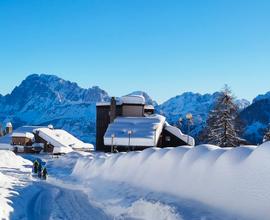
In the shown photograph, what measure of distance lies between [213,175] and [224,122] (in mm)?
33033

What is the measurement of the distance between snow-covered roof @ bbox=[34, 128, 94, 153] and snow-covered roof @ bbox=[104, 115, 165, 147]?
1410 cm

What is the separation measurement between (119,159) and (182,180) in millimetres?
11179

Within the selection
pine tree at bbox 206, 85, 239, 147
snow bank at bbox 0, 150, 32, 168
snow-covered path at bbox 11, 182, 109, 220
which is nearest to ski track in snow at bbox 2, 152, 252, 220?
snow-covered path at bbox 11, 182, 109, 220

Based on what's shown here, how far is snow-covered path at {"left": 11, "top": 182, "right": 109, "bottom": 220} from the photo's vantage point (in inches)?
738

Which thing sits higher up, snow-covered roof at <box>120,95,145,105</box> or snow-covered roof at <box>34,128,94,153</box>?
snow-covered roof at <box>120,95,145,105</box>

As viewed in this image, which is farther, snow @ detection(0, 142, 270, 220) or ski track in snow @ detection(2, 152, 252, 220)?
ski track in snow @ detection(2, 152, 252, 220)

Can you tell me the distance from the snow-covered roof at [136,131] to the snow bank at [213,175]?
3655 cm

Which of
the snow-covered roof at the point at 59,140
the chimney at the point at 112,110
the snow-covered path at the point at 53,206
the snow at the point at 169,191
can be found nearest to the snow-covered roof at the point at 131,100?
the chimney at the point at 112,110

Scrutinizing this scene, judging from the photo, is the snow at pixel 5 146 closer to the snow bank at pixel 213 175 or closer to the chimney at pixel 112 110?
the chimney at pixel 112 110

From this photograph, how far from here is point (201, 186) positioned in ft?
53.9

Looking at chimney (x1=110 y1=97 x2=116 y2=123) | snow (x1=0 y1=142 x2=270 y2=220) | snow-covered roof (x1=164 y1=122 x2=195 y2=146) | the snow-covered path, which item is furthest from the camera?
chimney (x1=110 y1=97 x2=116 y2=123)

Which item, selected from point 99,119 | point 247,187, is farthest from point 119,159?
point 99,119

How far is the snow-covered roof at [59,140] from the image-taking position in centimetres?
7822

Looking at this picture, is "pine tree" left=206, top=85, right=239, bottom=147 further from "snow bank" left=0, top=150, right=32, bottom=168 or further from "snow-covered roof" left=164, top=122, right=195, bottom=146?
"snow bank" left=0, top=150, right=32, bottom=168
